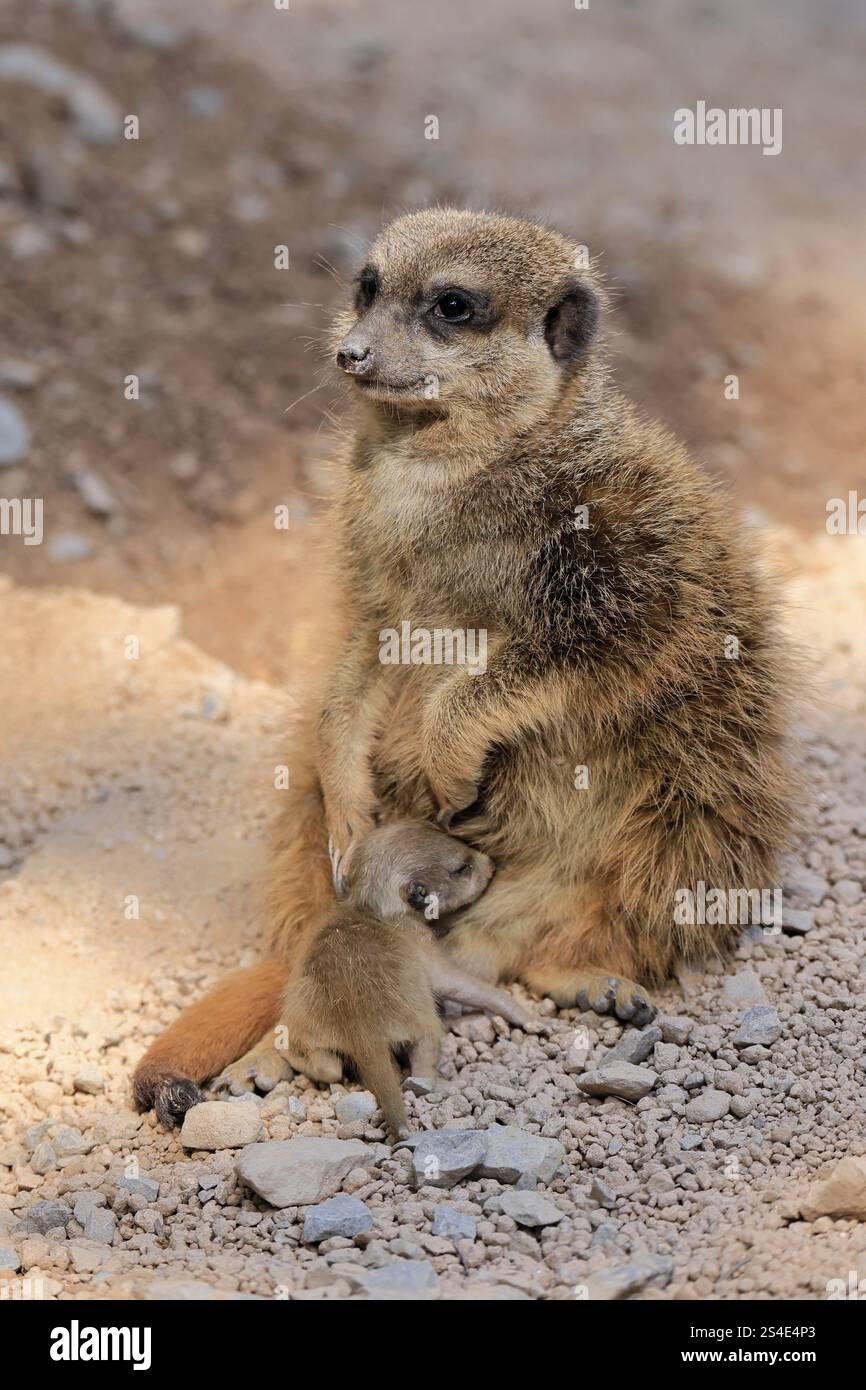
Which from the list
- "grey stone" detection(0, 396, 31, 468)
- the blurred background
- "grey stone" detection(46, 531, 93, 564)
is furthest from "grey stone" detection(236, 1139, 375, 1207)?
"grey stone" detection(0, 396, 31, 468)

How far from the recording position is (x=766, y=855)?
11.0 feet

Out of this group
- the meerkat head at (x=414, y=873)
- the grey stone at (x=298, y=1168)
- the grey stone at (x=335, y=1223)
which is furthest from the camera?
the meerkat head at (x=414, y=873)

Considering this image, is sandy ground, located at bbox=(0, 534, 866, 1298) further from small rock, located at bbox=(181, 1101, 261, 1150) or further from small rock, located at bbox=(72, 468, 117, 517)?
small rock, located at bbox=(72, 468, 117, 517)

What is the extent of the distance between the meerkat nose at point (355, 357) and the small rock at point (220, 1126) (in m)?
1.48

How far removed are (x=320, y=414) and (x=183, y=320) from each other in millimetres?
634

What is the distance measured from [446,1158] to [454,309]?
168 cm

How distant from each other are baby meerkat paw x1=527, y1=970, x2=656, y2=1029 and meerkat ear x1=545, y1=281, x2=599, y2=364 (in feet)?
4.39

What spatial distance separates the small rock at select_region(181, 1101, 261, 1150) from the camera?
9.47 feet

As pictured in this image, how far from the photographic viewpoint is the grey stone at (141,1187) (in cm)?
276

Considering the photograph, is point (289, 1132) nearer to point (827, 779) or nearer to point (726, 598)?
point (726, 598)

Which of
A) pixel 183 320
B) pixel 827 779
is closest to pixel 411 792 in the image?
pixel 827 779

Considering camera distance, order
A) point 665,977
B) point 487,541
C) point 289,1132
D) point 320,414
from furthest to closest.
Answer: point 320,414 < point 665,977 < point 487,541 < point 289,1132

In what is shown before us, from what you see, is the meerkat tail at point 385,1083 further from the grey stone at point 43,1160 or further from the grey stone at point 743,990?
the grey stone at point 743,990

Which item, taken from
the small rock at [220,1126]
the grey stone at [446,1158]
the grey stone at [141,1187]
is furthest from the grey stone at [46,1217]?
the grey stone at [446,1158]
